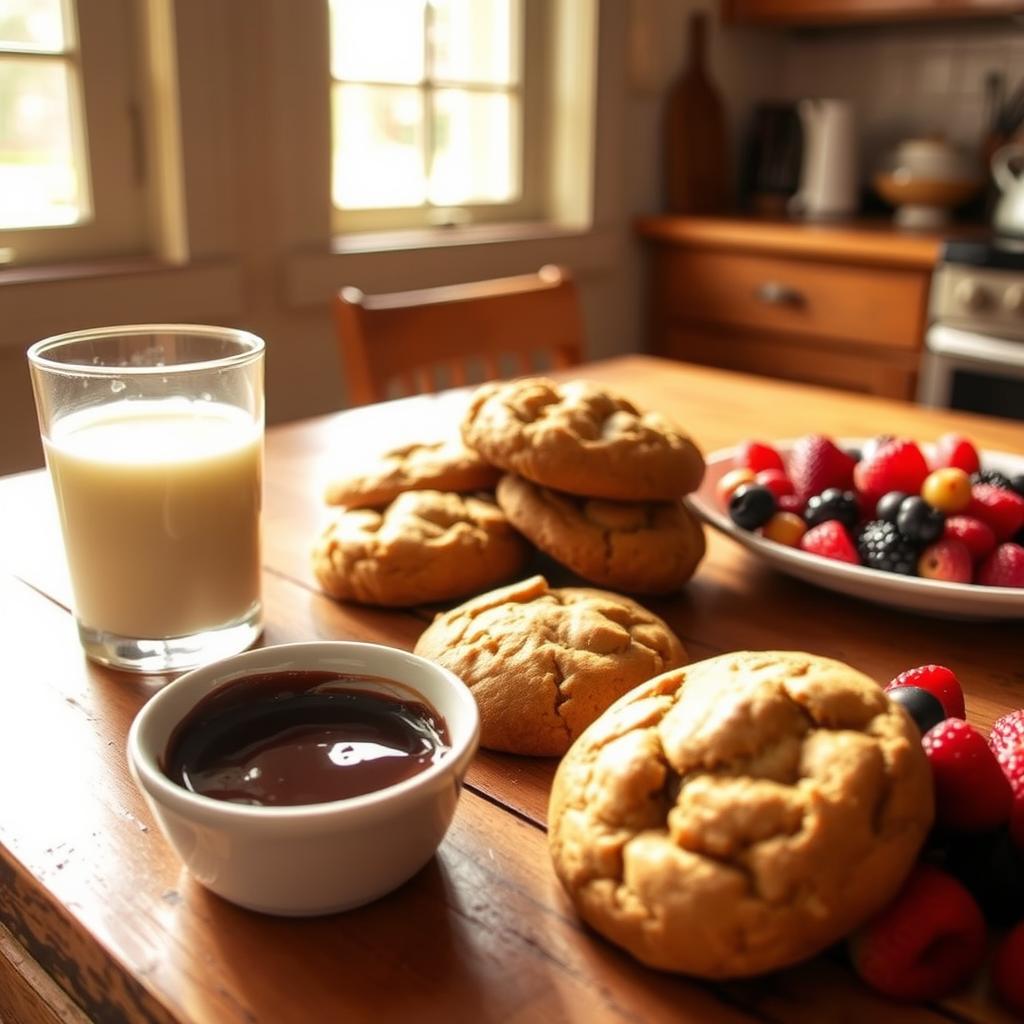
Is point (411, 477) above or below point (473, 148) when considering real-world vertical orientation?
below

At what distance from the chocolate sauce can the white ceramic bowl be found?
11mm

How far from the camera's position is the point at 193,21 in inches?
76.3

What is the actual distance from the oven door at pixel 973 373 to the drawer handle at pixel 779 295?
1.13 ft

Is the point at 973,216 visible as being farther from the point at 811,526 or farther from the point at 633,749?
the point at 633,749

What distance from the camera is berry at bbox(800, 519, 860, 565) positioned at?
84cm

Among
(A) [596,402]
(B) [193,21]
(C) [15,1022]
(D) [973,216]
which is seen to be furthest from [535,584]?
(D) [973,216]

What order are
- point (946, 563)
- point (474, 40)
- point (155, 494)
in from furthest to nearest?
1. point (474, 40)
2. point (946, 563)
3. point (155, 494)

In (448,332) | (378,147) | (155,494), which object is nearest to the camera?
(155,494)

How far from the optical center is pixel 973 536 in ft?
2.70

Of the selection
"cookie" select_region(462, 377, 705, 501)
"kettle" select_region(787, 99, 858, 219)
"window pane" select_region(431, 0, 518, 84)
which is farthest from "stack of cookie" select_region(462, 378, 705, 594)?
"kettle" select_region(787, 99, 858, 219)

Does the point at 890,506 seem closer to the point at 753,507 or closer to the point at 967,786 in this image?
the point at 753,507

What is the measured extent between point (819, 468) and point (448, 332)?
765 mm

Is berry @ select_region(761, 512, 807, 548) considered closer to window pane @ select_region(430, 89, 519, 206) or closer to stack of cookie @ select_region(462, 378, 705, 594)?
stack of cookie @ select_region(462, 378, 705, 594)

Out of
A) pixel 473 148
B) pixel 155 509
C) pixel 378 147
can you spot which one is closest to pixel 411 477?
pixel 155 509
